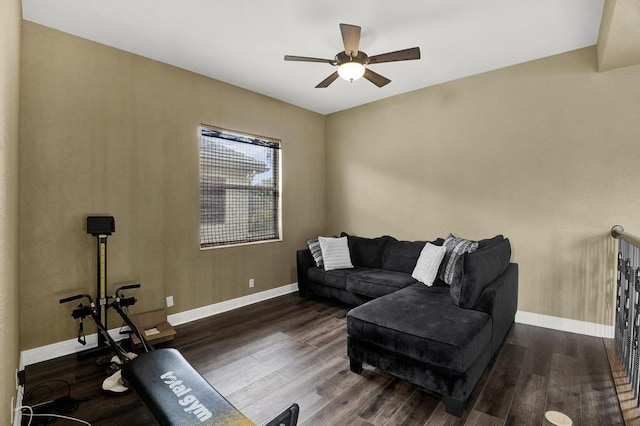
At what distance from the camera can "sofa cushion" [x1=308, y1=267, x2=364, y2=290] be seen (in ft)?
13.5

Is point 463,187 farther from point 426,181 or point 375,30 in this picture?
point 375,30

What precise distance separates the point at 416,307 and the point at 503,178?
220 cm

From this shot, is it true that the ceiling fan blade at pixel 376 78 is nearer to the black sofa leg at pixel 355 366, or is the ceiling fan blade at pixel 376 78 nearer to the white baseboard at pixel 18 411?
the black sofa leg at pixel 355 366

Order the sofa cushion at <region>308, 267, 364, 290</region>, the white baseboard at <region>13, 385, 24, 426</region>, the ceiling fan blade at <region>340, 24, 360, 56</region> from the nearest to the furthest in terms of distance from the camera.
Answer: the white baseboard at <region>13, 385, 24, 426</region>, the ceiling fan blade at <region>340, 24, 360, 56</region>, the sofa cushion at <region>308, 267, 364, 290</region>

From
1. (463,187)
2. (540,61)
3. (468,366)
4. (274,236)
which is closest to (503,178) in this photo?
(463,187)

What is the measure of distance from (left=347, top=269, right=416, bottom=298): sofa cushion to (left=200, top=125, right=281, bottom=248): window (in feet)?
5.02

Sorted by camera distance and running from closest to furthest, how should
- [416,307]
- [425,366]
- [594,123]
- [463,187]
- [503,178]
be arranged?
[425,366]
[416,307]
[594,123]
[503,178]
[463,187]

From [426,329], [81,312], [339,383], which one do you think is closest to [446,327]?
[426,329]

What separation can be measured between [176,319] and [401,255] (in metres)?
2.97

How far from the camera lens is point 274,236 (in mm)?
4840

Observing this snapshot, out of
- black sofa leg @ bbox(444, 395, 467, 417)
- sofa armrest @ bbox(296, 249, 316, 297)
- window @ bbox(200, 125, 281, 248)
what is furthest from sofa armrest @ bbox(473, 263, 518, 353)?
window @ bbox(200, 125, 281, 248)

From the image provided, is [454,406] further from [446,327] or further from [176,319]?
[176,319]

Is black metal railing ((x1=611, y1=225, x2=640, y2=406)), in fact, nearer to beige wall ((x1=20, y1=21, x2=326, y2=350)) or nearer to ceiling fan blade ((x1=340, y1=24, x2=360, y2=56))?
ceiling fan blade ((x1=340, y1=24, x2=360, y2=56))

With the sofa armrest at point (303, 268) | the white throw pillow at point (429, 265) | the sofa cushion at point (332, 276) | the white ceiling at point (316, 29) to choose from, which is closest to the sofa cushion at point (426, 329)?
the white throw pillow at point (429, 265)
